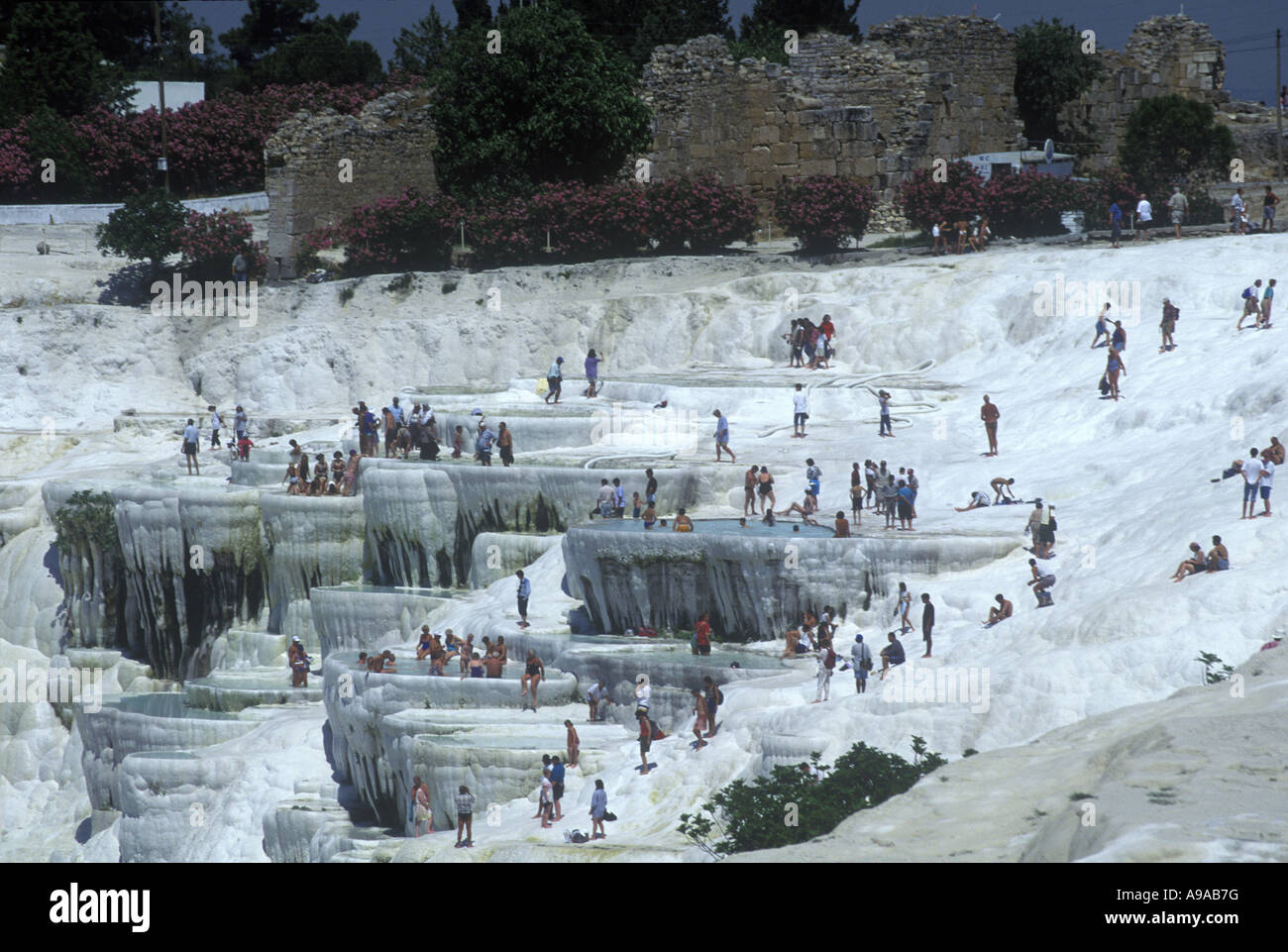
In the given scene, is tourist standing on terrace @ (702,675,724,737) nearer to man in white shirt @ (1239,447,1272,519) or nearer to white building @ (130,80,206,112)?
man in white shirt @ (1239,447,1272,519)

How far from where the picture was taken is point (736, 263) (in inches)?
1372

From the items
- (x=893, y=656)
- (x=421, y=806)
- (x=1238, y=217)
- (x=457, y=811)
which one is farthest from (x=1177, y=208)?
(x=457, y=811)

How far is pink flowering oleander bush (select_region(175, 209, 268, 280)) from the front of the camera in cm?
3853

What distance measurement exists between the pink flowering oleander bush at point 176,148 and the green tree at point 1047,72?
1403 centimetres

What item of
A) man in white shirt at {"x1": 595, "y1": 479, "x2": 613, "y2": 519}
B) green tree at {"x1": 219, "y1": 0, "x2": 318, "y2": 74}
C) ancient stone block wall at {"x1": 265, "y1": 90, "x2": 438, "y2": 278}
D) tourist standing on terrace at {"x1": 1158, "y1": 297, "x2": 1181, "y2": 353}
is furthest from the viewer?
green tree at {"x1": 219, "y1": 0, "x2": 318, "y2": 74}

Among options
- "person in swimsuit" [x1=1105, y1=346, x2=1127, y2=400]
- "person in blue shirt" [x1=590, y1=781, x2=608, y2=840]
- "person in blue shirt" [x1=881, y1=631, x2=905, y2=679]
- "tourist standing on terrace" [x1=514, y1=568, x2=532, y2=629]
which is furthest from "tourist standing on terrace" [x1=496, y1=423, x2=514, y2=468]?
"person in blue shirt" [x1=590, y1=781, x2=608, y2=840]

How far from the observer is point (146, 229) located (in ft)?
127

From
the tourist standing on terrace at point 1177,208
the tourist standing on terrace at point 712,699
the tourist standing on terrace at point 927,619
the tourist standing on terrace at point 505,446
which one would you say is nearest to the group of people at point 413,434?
the tourist standing on terrace at point 505,446

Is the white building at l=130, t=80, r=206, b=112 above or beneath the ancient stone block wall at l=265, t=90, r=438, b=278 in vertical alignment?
A: above

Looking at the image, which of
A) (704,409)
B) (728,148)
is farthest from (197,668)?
(728,148)

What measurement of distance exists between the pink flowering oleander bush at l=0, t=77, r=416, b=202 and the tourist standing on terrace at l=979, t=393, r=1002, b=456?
23330 millimetres
